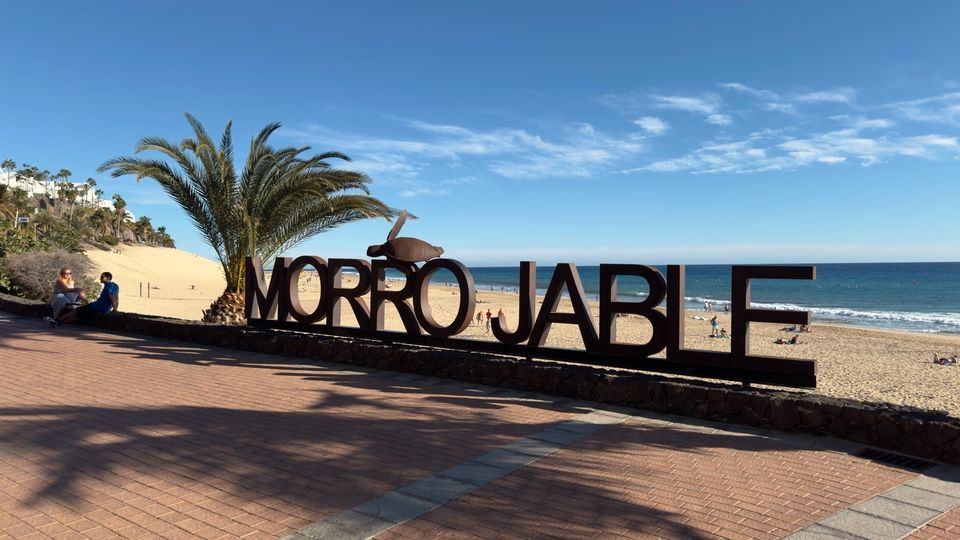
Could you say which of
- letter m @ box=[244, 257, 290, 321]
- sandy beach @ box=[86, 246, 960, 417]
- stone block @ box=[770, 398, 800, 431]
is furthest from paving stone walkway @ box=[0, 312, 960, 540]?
sandy beach @ box=[86, 246, 960, 417]

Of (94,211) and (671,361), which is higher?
(94,211)

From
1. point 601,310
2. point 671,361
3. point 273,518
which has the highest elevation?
point 601,310

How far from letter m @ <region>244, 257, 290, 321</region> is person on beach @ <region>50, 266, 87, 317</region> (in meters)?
5.17

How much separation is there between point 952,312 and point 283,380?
54.0 metres

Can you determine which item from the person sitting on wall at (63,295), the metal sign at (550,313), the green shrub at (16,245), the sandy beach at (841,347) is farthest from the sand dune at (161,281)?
the metal sign at (550,313)

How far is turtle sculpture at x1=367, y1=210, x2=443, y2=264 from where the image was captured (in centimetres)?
998

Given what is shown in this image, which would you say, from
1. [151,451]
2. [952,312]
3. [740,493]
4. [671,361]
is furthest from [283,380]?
[952,312]

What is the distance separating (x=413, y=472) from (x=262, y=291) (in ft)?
25.2

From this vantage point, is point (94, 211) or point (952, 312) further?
point (94, 211)

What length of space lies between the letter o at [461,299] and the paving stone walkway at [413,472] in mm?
1653

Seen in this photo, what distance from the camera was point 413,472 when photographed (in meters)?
4.91

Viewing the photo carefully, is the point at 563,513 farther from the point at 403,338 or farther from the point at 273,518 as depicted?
the point at 403,338

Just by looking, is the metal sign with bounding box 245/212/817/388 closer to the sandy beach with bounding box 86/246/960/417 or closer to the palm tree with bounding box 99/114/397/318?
the palm tree with bounding box 99/114/397/318

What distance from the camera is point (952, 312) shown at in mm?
46094
